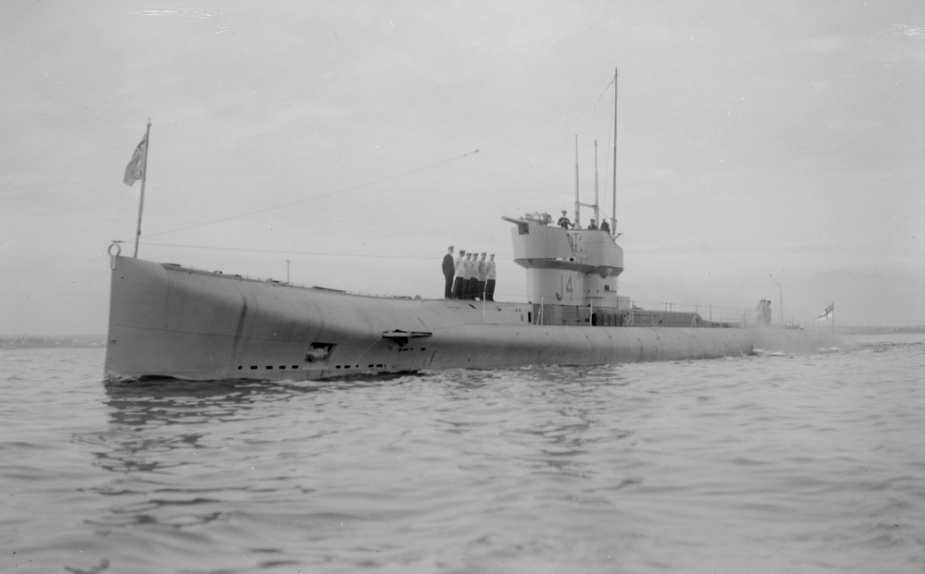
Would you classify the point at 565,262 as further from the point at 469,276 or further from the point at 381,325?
the point at 381,325

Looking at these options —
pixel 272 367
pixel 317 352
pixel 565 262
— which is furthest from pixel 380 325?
pixel 565 262

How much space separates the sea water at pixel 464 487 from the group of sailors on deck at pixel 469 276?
35.6 feet

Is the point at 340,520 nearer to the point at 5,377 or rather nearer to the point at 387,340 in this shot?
the point at 387,340

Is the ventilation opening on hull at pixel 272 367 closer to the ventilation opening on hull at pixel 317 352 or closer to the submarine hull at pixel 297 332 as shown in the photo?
the submarine hull at pixel 297 332

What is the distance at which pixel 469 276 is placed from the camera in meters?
23.1

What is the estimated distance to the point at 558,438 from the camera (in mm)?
8688

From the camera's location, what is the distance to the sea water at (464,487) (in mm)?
4668

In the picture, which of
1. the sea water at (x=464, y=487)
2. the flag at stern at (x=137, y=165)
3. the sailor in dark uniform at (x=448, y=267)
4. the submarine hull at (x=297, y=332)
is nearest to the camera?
the sea water at (x=464, y=487)

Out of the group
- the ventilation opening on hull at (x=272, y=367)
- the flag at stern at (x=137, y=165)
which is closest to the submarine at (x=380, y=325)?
the ventilation opening on hull at (x=272, y=367)

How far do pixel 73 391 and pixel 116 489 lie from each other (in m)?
10.6

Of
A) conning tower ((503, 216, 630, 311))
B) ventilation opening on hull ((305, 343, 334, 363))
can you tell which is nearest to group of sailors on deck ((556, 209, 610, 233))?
conning tower ((503, 216, 630, 311))

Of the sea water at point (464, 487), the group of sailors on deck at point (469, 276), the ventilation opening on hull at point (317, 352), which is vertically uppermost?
the group of sailors on deck at point (469, 276)

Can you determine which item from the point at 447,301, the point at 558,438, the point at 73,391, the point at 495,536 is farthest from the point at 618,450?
the point at 447,301

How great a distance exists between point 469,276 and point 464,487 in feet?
55.4
